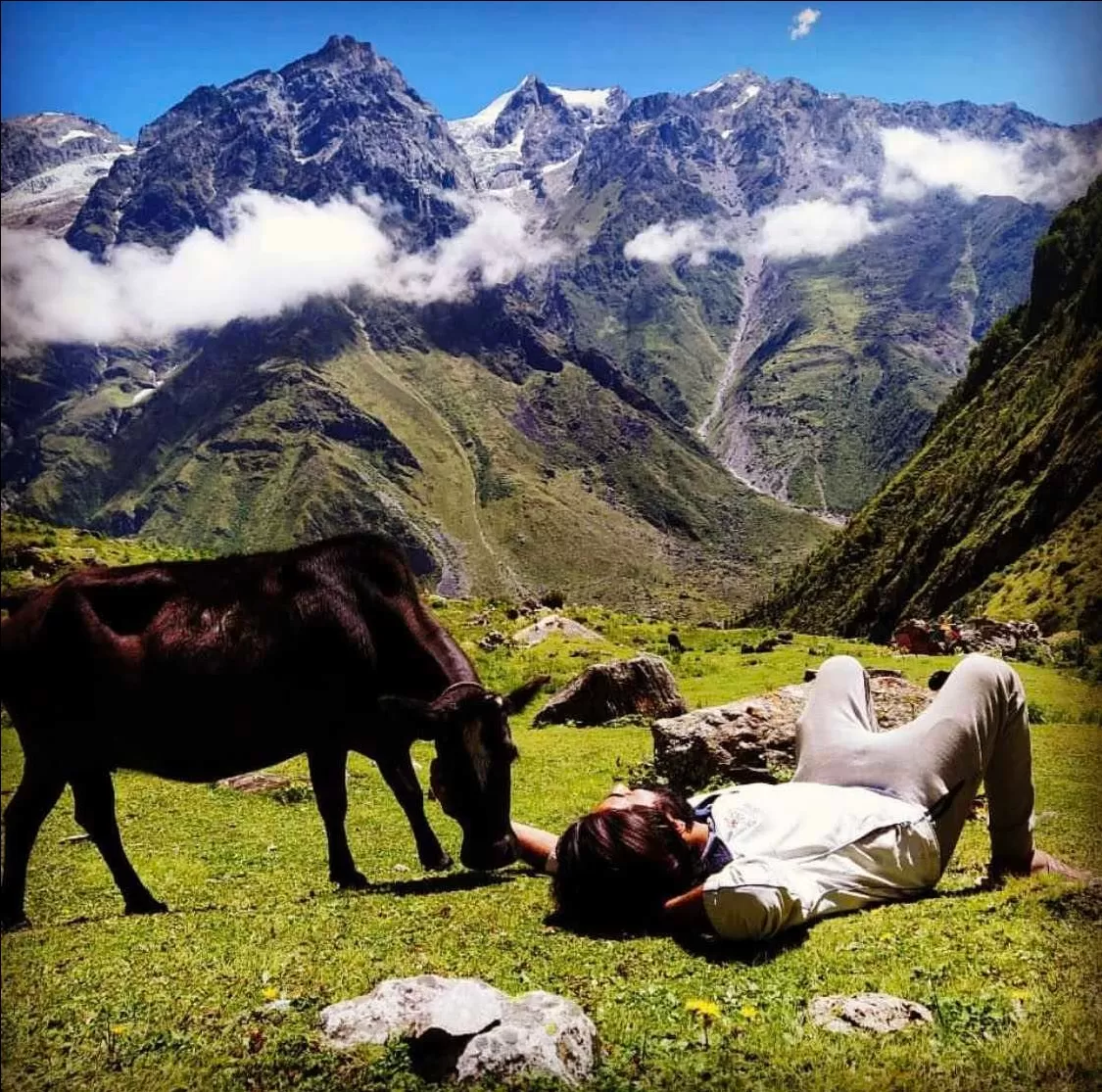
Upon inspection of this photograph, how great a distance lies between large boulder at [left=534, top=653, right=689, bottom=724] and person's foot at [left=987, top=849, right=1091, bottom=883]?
11310 mm

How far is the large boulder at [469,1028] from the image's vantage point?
449 centimetres

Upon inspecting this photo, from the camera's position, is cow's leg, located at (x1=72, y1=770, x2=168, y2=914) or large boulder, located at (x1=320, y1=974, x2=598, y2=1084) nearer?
large boulder, located at (x1=320, y1=974, x2=598, y2=1084)

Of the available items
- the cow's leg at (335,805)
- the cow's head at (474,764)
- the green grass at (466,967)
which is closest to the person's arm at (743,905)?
the green grass at (466,967)

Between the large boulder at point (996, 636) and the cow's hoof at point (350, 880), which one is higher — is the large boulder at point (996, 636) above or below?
above

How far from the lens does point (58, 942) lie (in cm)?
628

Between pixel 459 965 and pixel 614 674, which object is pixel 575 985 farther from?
pixel 614 674

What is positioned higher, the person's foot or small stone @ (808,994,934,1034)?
small stone @ (808,994,934,1034)

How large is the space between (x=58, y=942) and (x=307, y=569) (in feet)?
11.1

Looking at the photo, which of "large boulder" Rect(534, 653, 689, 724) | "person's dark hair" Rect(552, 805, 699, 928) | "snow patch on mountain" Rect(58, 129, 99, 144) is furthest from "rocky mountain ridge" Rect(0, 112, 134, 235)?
"large boulder" Rect(534, 653, 689, 724)

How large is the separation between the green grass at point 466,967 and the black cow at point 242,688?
0.67 meters

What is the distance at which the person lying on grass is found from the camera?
269 inches

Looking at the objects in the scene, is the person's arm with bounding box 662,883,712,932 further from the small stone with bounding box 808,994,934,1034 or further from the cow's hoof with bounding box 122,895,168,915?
the cow's hoof with bounding box 122,895,168,915

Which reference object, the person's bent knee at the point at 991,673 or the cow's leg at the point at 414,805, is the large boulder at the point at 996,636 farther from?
the cow's leg at the point at 414,805

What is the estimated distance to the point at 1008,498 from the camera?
53.3m
